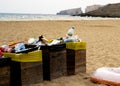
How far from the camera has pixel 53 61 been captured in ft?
18.1

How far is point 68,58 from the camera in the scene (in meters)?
5.92

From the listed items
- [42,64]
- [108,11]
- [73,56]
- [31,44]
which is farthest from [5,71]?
[108,11]

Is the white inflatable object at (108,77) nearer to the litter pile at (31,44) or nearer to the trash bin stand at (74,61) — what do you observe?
the trash bin stand at (74,61)

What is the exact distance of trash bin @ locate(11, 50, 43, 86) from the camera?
16.1 ft

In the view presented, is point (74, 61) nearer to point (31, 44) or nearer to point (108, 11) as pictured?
point (31, 44)

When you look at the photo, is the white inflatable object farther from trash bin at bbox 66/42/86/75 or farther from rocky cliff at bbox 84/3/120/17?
rocky cliff at bbox 84/3/120/17

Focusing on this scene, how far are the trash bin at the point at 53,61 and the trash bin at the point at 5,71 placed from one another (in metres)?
0.86

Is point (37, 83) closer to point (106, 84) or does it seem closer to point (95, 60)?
point (106, 84)

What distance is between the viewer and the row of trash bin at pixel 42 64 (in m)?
4.81

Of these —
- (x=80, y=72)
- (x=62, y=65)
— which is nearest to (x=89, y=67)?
(x=80, y=72)

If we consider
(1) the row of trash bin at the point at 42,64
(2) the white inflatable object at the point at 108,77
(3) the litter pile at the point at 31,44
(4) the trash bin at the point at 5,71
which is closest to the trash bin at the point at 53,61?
(1) the row of trash bin at the point at 42,64

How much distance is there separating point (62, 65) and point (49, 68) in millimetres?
363

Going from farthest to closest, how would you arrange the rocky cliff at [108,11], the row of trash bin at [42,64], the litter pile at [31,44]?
the rocky cliff at [108,11]
the litter pile at [31,44]
the row of trash bin at [42,64]

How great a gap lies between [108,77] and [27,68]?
4.53 feet
